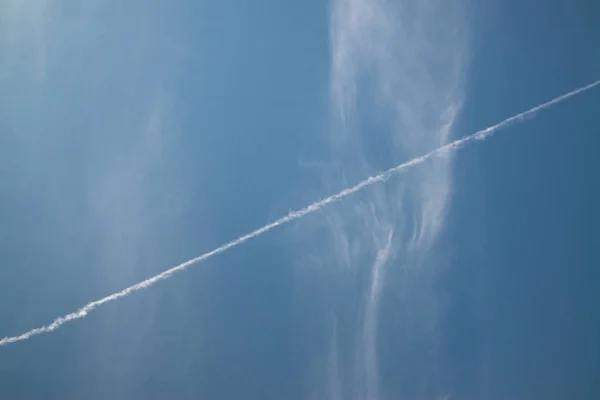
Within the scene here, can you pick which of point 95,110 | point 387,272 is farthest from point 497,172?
point 95,110

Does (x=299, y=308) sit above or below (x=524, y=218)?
below

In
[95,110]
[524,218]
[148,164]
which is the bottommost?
[524,218]

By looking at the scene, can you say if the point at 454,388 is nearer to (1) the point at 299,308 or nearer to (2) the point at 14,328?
(1) the point at 299,308

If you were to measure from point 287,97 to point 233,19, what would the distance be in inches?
36.7

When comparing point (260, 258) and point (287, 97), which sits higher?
point (287, 97)

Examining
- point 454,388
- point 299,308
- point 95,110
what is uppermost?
point 95,110

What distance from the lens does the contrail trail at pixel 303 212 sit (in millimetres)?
4824

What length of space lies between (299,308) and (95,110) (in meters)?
2.84

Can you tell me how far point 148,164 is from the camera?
4.88m

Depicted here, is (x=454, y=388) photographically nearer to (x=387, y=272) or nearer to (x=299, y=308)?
(x=387, y=272)

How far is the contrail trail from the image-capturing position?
4.82m

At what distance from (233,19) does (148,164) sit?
5.50 feet

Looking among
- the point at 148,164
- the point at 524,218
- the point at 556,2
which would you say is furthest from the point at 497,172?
the point at 148,164

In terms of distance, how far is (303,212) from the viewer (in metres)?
4.91
